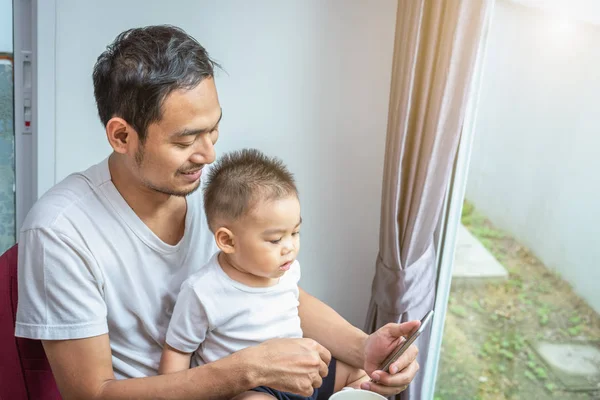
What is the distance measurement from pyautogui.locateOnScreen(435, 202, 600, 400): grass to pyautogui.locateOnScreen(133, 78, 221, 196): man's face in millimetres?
1202

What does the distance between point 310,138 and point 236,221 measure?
1070mm

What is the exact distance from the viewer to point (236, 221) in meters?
1.48

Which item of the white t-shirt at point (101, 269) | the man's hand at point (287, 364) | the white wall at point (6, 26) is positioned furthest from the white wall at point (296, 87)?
the man's hand at point (287, 364)

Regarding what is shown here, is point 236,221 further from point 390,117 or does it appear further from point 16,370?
point 390,117

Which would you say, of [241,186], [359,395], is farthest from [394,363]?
[241,186]

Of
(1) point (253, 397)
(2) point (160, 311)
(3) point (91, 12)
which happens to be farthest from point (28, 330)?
(3) point (91, 12)

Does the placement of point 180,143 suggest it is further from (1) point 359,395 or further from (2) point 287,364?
(1) point 359,395

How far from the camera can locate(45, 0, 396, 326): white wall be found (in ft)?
7.47

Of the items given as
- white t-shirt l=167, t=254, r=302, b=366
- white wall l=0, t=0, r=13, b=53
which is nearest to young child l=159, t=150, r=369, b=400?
white t-shirt l=167, t=254, r=302, b=366

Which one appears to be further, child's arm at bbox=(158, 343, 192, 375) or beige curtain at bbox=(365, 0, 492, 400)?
beige curtain at bbox=(365, 0, 492, 400)

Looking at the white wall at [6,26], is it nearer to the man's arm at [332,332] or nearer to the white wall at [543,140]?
the man's arm at [332,332]

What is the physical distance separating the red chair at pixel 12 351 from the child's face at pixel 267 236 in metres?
0.49

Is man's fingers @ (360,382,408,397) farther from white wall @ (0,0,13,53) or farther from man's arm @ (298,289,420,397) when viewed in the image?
white wall @ (0,0,13,53)

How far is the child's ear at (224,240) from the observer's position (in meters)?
1.49
